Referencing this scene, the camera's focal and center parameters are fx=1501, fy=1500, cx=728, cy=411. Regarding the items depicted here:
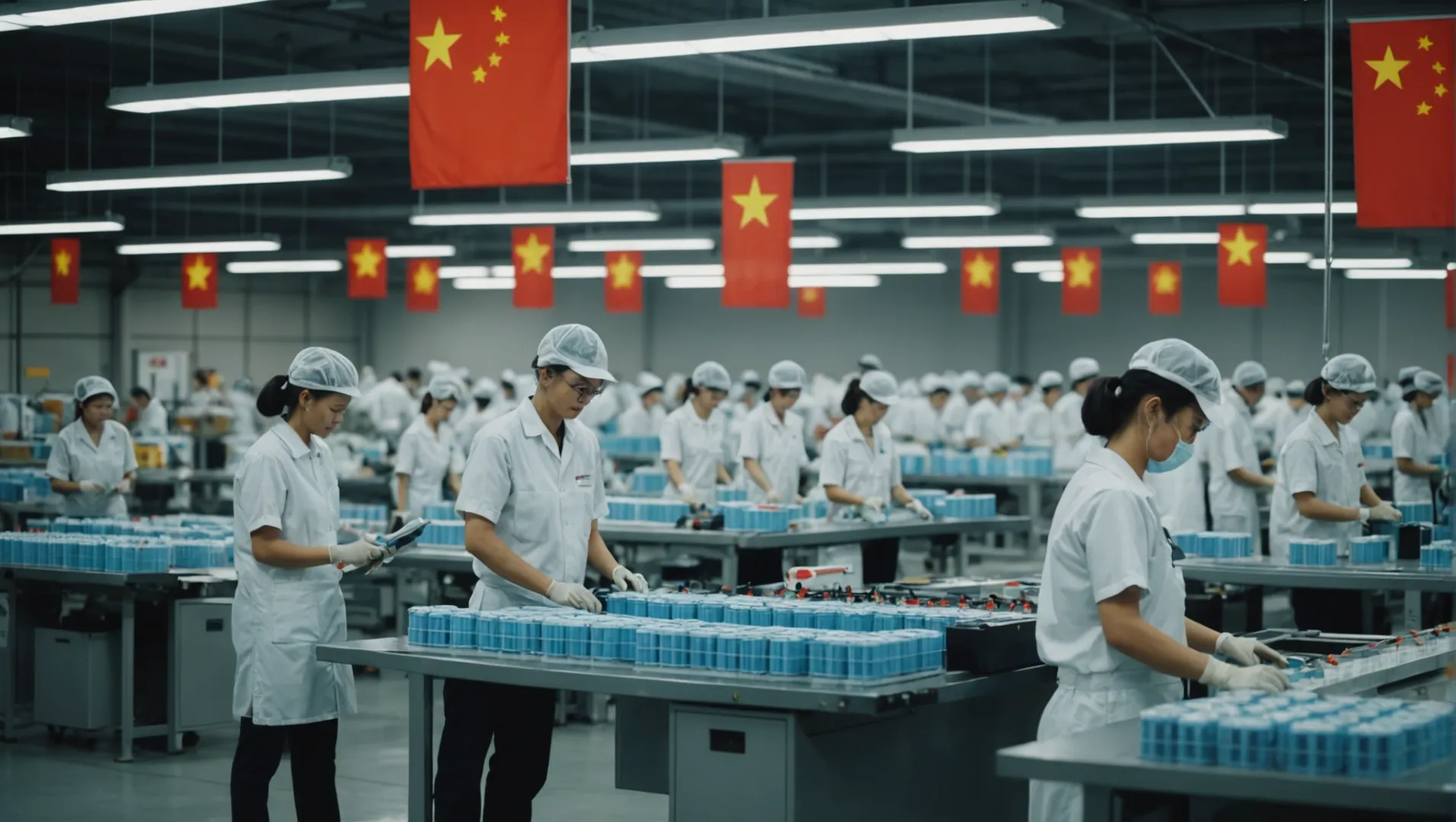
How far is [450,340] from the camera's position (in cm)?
2941

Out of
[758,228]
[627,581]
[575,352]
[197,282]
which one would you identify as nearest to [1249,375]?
[758,228]

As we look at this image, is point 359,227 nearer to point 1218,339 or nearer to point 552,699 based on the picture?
point 1218,339

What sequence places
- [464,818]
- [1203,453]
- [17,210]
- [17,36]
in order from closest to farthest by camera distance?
1. [464,818]
2. [1203,453]
3. [17,36]
4. [17,210]

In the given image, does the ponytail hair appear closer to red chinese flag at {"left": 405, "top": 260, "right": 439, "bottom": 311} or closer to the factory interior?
the factory interior

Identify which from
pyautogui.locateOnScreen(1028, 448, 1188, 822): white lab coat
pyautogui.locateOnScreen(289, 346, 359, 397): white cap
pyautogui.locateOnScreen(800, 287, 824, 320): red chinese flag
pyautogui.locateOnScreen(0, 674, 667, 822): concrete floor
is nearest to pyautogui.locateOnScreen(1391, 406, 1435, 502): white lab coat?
pyautogui.locateOnScreen(0, 674, 667, 822): concrete floor

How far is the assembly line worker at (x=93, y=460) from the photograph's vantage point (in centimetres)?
917

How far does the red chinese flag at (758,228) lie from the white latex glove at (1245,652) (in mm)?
6739

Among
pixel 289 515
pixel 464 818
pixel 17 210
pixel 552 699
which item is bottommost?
pixel 464 818

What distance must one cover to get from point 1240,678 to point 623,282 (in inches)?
509

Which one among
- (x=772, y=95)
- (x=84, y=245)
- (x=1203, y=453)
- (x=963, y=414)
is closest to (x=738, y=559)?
(x=1203, y=453)

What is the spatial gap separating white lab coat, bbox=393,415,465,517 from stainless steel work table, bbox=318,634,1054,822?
559 centimetres

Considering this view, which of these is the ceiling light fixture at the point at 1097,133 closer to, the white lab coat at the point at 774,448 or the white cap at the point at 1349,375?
the white lab coat at the point at 774,448

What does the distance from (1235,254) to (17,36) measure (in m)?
10.3

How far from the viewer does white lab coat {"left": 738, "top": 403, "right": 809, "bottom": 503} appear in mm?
9500
